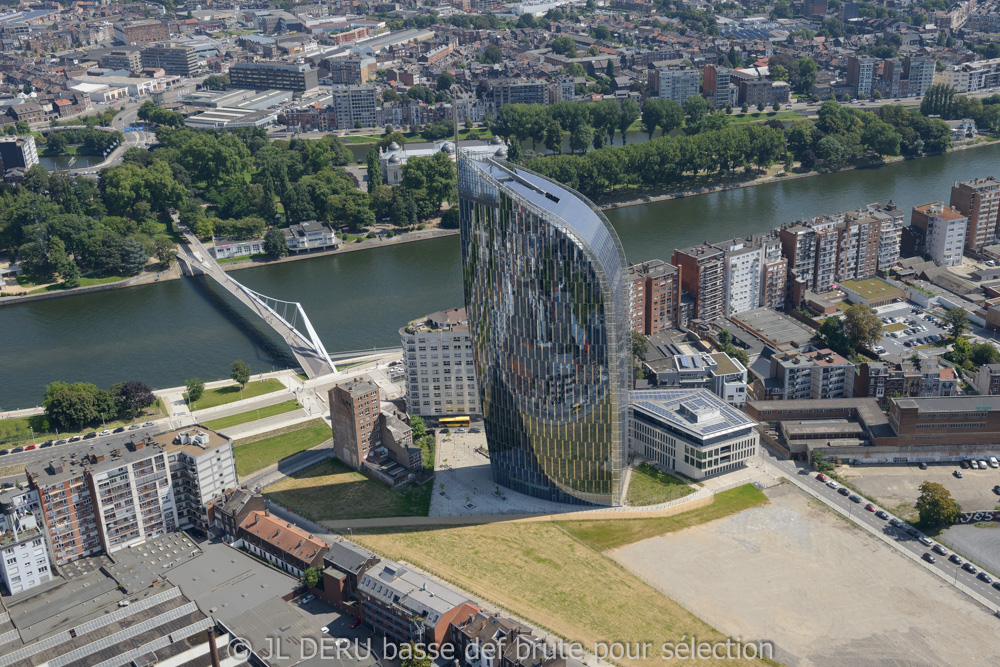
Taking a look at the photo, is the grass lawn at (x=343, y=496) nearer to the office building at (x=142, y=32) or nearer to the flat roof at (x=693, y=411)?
the flat roof at (x=693, y=411)

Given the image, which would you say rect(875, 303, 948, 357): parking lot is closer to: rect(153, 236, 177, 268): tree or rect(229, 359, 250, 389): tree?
rect(229, 359, 250, 389): tree

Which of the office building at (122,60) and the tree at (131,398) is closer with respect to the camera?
the tree at (131,398)

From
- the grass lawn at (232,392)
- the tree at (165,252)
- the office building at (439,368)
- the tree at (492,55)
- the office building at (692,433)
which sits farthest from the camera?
the tree at (492,55)

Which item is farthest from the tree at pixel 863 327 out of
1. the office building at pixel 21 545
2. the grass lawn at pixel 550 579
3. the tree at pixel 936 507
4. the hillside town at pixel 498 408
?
the office building at pixel 21 545

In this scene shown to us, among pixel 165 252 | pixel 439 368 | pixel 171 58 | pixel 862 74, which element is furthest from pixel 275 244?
pixel 171 58

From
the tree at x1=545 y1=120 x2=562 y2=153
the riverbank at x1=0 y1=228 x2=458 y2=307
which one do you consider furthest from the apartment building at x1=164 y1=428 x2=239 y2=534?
the tree at x1=545 y1=120 x2=562 y2=153
